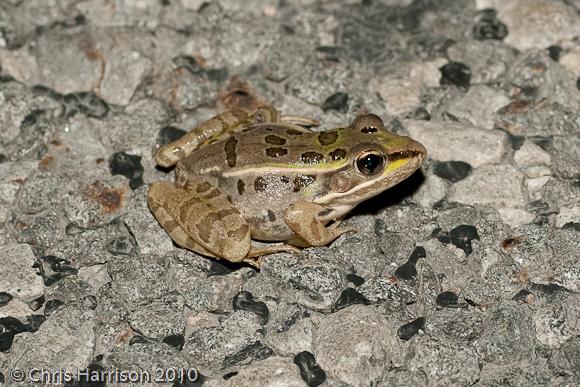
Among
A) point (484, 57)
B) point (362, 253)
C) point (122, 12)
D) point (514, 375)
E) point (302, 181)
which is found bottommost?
point (514, 375)

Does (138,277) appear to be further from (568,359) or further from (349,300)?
(568,359)

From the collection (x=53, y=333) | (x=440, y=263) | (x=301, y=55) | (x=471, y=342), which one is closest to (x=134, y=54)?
(x=301, y=55)

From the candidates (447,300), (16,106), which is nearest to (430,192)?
(447,300)

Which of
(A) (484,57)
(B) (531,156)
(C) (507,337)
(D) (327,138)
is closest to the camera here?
(C) (507,337)

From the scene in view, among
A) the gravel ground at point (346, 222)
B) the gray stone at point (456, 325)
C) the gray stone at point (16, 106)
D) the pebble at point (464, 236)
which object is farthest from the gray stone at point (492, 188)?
the gray stone at point (16, 106)

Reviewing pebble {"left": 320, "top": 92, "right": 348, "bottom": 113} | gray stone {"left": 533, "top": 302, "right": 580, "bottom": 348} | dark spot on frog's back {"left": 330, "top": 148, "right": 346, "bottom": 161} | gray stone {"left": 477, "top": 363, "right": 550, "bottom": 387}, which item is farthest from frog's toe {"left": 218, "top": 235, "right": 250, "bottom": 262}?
gray stone {"left": 533, "top": 302, "right": 580, "bottom": 348}

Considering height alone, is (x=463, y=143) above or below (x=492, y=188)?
above
